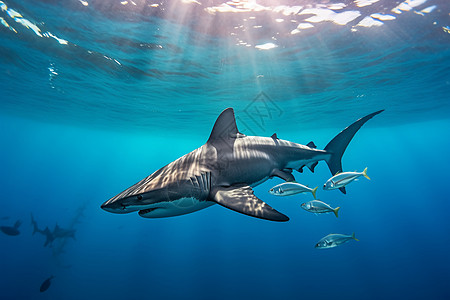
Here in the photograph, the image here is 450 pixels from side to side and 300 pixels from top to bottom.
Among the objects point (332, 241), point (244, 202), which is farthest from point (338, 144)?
point (244, 202)

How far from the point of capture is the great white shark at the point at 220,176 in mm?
2293

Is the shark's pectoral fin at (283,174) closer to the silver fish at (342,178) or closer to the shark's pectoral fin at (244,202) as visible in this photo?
the shark's pectoral fin at (244,202)

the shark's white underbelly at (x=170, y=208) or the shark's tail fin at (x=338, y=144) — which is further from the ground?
the shark's tail fin at (x=338, y=144)

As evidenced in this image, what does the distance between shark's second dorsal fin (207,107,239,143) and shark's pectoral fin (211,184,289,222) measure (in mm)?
1011

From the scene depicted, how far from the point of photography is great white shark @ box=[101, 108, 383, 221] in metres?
2.29

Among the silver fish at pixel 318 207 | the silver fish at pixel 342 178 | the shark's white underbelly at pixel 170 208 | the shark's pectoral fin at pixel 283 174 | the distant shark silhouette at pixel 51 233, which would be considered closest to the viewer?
the shark's white underbelly at pixel 170 208

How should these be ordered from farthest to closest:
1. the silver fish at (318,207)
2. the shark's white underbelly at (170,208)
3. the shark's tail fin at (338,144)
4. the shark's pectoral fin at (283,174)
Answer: the silver fish at (318,207), the shark's tail fin at (338,144), the shark's pectoral fin at (283,174), the shark's white underbelly at (170,208)


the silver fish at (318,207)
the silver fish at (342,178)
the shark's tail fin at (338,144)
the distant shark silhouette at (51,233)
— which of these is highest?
the shark's tail fin at (338,144)

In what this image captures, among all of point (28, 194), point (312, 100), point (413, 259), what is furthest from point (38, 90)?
point (28, 194)

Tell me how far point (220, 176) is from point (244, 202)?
0.85 m

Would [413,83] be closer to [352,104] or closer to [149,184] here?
[352,104]

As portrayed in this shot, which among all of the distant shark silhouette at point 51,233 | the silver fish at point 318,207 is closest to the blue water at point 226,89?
the distant shark silhouette at point 51,233

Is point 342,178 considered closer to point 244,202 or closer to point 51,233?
point 244,202

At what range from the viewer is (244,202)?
2.28m
